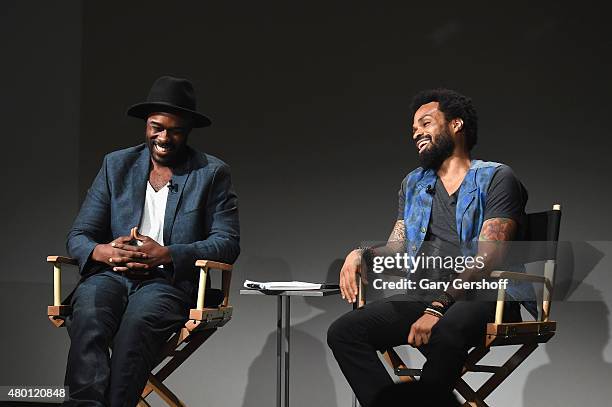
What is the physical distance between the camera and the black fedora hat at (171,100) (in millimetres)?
3574

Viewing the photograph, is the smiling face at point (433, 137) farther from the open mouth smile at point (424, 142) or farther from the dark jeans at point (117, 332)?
the dark jeans at point (117, 332)

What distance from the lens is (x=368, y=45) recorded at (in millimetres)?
4383

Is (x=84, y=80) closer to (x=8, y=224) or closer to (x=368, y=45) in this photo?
(x=8, y=224)

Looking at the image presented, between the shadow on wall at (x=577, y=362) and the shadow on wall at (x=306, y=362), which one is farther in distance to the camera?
the shadow on wall at (x=306, y=362)

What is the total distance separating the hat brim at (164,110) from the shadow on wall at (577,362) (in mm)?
1896

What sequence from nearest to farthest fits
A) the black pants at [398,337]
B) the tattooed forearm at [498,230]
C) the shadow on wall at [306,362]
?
1. the black pants at [398,337]
2. the tattooed forearm at [498,230]
3. the shadow on wall at [306,362]

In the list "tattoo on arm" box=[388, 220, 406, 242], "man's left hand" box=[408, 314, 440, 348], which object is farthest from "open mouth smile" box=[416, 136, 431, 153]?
"man's left hand" box=[408, 314, 440, 348]

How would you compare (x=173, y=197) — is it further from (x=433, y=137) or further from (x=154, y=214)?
(x=433, y=137)

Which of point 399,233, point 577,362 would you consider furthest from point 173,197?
point 577,362

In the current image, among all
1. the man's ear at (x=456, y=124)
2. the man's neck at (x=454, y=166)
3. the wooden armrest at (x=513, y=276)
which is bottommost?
the wooden armrest at (x=513, y=276)

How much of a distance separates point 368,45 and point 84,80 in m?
1.59

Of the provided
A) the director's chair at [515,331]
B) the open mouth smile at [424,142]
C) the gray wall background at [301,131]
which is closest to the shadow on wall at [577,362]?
the gray wall background at [301,131]

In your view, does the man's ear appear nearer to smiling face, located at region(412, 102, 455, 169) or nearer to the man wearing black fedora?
smiling face, located at region(412, 102, 455, 169)

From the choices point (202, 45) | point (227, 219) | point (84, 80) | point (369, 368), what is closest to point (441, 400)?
point (369, 368)
